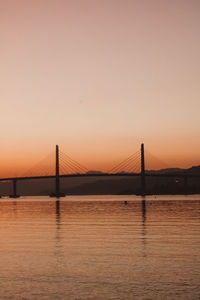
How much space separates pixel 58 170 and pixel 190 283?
109 meters

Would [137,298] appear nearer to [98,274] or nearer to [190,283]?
[190,283]

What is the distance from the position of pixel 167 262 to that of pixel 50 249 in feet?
18.5

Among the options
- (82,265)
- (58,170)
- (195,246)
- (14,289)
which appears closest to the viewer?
(14,289)

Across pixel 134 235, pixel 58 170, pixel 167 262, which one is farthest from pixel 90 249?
pixel 58 170

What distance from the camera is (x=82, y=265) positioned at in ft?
47.3

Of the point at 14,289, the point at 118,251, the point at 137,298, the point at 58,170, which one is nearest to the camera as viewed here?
the point at 137,298

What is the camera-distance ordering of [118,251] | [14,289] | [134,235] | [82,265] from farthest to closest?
[134,235]
[118,251]
[82,265]
[14,289]

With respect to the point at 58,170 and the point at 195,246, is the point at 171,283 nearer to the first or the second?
the point at 195,246

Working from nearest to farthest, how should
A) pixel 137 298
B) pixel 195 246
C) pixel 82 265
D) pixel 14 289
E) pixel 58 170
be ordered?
pixel 137 298, pixel 14 289, pixel 82 265, pixel 195 246, pixel 58 170

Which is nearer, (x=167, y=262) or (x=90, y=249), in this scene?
(x=167, y=262)

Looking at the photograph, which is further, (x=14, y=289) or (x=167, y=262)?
(x=167, y=262)

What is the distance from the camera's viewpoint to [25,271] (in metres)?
13.5

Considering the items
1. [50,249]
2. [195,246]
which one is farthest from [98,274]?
[195,246]

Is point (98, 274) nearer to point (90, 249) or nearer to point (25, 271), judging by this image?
point (25, 271)
